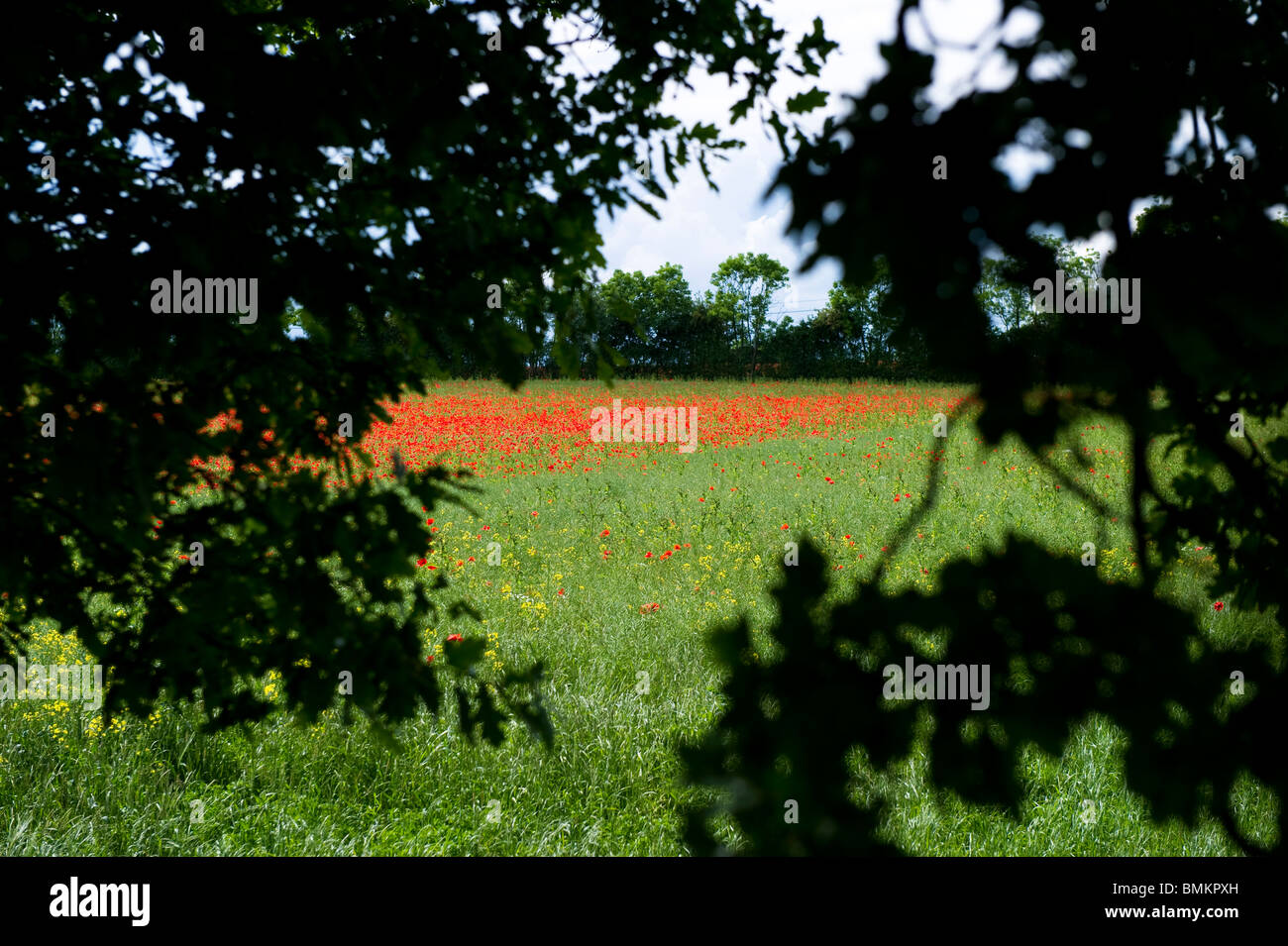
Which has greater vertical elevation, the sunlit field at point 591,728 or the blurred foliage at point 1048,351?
the blurred foliage at point 1048,351

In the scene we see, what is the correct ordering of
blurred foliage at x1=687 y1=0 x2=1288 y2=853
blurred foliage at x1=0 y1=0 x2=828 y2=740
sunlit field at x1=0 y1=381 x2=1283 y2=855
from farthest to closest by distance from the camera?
sunlit field at x1=0 y1=381 x2=1283 y2=855 → blurred foliage at x1=0 y1=0 x2=828 y2=740 → blurred foliage at x1=687 y1=0 x2=1288 y2=853

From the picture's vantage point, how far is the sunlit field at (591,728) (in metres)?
2.92

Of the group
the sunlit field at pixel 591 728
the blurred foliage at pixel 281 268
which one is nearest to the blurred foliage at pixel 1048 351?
the sunlit field at pixel 591 728

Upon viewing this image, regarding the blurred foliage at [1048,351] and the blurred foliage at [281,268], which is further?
the blurred foliage at [281,268]

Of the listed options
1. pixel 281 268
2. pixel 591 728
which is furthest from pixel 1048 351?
pixel 591 728

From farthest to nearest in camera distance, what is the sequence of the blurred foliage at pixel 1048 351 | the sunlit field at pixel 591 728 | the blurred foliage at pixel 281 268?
the sunlit field at pixel 591 728 < the blurred foliage at pixel 281 268 < the blurred foliage at pixel 1048 351

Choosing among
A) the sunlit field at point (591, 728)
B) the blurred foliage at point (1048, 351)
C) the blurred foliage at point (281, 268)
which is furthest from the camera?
the sunlit field at point (591, 728)

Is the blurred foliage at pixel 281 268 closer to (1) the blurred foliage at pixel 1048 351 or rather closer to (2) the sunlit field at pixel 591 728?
(2) the sunlit field at pixel 591 728

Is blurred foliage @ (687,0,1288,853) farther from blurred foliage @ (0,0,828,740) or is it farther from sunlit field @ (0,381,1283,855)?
blurred foliage @ (0,0,828,740)

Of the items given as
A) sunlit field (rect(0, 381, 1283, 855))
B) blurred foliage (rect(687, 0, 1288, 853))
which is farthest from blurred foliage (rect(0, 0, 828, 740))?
blurred foliage (rect(687, 0, 1288, 853))

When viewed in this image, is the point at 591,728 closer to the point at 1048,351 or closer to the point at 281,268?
the point at 281,268

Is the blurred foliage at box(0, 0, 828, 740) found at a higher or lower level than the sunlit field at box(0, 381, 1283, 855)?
higher

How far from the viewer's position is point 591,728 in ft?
12.0

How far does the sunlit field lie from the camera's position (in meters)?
2.92
